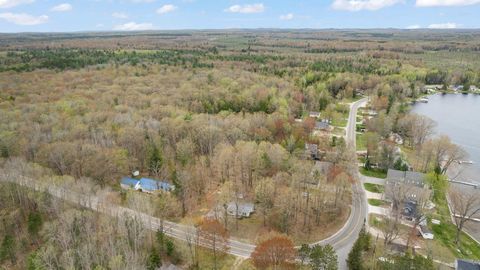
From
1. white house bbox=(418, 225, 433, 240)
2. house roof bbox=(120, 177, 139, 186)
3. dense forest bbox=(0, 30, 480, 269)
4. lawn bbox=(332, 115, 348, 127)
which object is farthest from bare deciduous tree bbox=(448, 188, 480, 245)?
house roof bbox=(120, 177, 139, 186)

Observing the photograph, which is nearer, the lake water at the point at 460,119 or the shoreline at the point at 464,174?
the shoreline at the point at 464,174

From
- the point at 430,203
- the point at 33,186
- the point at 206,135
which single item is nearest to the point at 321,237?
the point at 430,203

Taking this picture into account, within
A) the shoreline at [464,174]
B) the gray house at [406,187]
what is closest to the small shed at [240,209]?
the gray house at [406,187]

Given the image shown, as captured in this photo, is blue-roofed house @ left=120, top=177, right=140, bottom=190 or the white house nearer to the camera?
the white house

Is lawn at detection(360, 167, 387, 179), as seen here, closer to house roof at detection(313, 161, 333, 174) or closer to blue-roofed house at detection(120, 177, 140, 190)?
house roof at detection(313, 161, 333, 174)

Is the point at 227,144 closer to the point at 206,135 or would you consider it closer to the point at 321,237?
the point at 206,135

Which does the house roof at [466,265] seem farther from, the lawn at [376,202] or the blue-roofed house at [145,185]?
the blue-roofed house at [145,185]

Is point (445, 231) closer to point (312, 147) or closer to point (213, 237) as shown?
point (312, 147)
